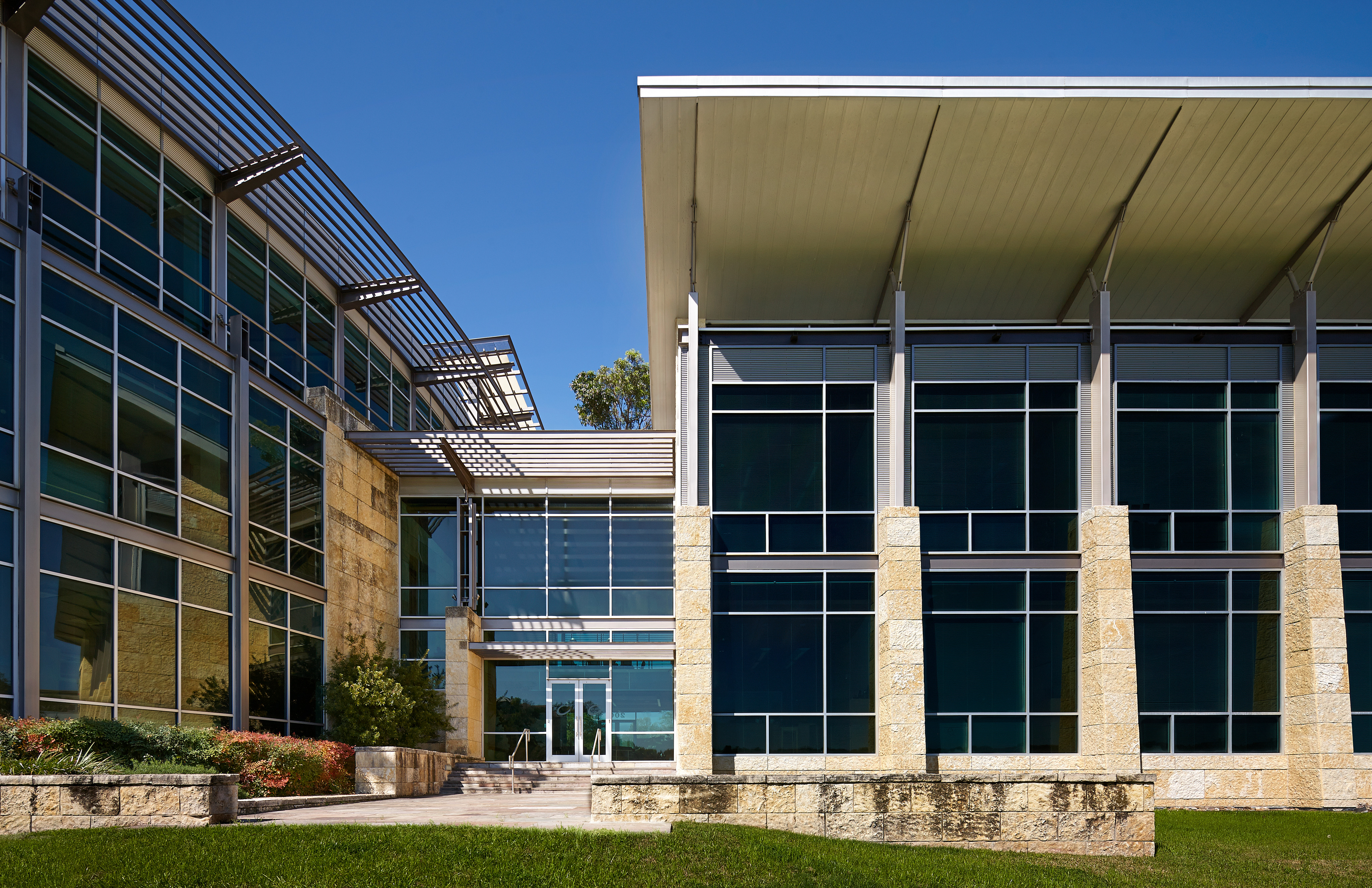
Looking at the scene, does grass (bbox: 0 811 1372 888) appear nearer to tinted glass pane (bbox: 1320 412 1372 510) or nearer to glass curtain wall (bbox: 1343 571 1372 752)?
glass curtain wall (bbox: 1343 571 1372 752)

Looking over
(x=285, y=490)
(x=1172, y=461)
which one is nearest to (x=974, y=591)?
(x=1172, y=461)

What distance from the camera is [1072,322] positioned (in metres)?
26.3

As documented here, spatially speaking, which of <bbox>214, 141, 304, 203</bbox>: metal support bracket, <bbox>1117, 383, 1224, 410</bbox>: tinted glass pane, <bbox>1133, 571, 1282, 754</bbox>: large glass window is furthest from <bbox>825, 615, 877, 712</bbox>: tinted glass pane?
<bbox>214, 141, 304, 203</bbox>: metal support bracket

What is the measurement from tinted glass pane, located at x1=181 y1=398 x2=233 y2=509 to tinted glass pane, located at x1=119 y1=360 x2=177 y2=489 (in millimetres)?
376

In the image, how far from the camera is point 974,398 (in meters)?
23.2

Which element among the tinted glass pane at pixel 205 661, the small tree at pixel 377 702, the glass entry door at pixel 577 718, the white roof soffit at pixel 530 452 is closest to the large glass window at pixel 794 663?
the white roof soffit at pixel 530 452

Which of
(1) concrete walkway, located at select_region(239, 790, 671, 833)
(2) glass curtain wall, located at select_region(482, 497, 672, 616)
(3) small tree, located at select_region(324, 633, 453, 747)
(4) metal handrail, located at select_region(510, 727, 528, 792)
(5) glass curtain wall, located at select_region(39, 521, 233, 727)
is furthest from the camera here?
(2) glass curtain wall, located at select_region(482, 497, 672, 616)

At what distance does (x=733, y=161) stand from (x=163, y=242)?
34.1 feet

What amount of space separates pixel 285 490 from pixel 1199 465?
727 inches

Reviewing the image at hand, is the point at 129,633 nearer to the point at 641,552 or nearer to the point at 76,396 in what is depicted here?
the point at 76,396

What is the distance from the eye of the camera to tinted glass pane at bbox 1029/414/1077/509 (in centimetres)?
2284

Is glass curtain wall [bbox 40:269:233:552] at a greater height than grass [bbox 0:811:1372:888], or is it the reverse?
glass curtain wall [bbox 40:269:233:552]

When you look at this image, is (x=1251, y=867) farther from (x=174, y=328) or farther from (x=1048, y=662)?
(x=174, y=328)

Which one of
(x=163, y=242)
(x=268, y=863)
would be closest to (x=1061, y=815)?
(x=268, y=863)
